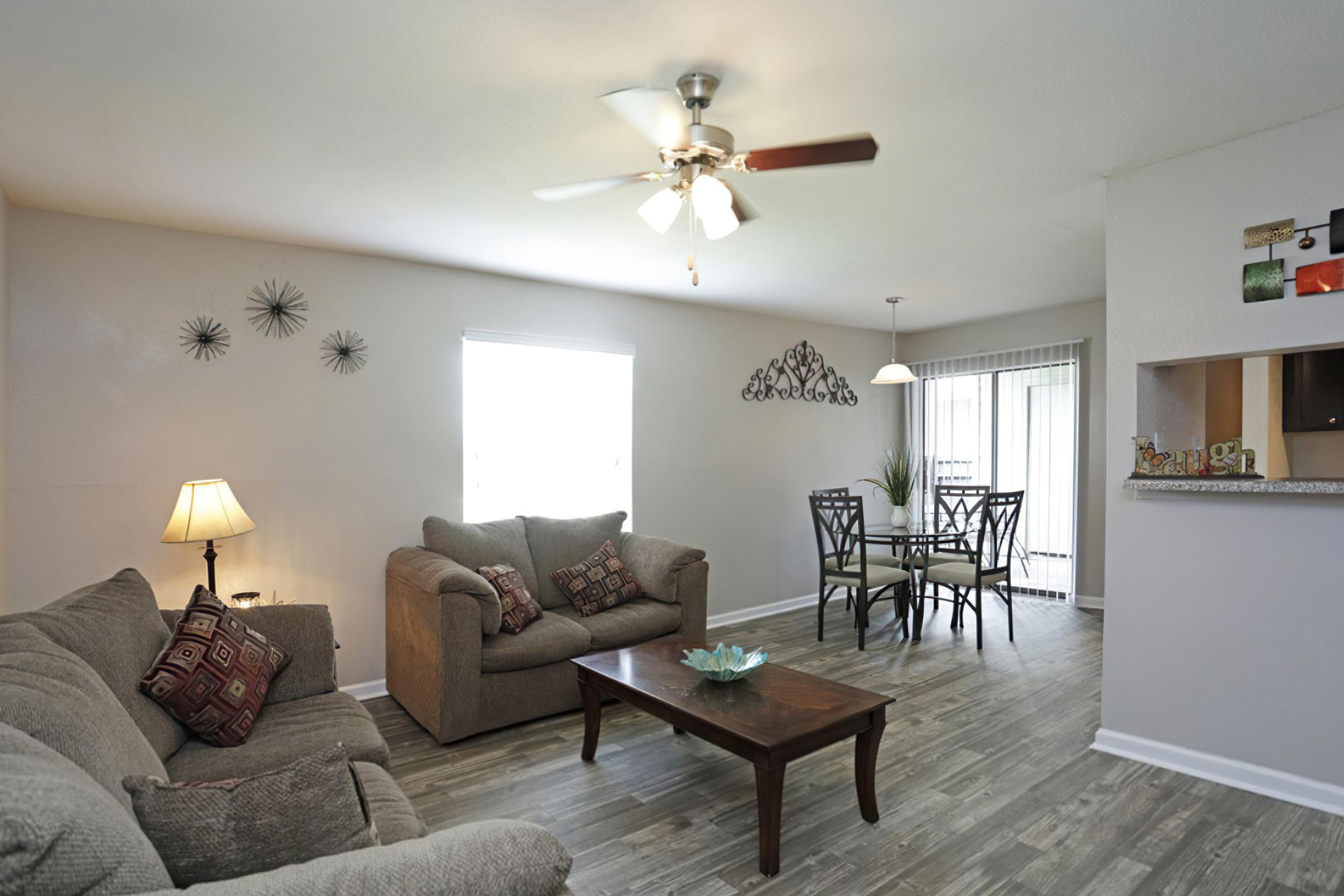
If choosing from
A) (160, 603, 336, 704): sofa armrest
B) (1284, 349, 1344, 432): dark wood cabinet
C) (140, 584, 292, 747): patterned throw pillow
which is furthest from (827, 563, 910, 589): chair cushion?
(140, 584, 292, 747): patterned throw pillow

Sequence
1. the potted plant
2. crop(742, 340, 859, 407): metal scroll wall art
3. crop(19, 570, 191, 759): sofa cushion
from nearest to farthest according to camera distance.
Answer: crop(19, 570, 191, 759): sofa cushion → the potted plant → crop(742, 340, 859, 407): metal scroll wall art

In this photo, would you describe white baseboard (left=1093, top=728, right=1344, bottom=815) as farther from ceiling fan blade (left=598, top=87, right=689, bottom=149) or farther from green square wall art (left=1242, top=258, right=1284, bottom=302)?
ceiling fan blade (left=598, top=87, right=689, bottom=149)

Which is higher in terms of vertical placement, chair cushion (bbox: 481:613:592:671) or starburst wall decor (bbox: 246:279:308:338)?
starburst wall decor (bbox: 246:279:308:338)

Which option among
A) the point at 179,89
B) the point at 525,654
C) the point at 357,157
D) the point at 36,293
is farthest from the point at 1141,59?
the point at 36,293

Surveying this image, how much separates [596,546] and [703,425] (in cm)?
151

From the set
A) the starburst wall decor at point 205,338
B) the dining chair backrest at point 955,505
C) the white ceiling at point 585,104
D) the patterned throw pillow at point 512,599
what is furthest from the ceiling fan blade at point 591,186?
the dining chair backrest at point 955,505

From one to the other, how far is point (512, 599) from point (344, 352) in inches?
67.4

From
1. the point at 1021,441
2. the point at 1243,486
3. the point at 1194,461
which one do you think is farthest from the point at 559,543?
the point at 1021,441

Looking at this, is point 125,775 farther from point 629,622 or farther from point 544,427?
point 544,427

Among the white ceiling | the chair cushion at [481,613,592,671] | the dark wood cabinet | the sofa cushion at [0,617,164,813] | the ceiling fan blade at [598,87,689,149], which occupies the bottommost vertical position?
the chair cushion at [481,613,592,671]

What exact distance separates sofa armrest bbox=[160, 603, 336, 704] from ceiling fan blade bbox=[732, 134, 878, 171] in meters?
2.33

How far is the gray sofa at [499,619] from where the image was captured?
335cm

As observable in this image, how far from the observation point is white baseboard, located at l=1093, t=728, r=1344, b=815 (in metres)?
2.61

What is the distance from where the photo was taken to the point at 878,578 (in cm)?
502
